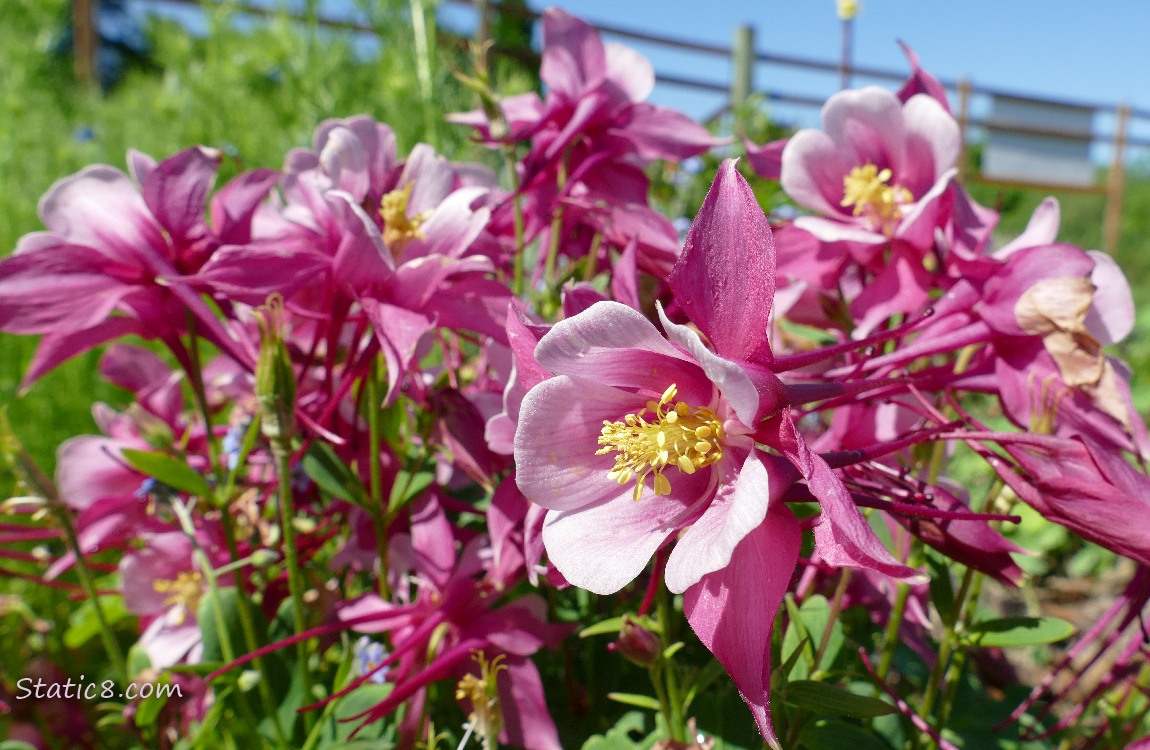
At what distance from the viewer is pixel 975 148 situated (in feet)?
Result: 27.5

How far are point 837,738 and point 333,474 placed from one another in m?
0.49

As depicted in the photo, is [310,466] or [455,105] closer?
[310,466]

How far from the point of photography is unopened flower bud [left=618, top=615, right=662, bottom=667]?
599 mm

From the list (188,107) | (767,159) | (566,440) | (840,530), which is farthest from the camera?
(188,107)

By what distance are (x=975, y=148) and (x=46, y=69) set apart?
26.3ft

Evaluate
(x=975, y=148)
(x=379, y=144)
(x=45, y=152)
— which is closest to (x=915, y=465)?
(x=379, y=144)

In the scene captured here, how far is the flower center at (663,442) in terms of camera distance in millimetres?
480

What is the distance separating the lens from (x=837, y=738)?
26.6 inches

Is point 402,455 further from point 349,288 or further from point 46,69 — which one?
point 46,69

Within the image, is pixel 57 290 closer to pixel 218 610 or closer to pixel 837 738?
pixel 218 610

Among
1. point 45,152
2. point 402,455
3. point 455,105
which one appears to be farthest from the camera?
point 45,152

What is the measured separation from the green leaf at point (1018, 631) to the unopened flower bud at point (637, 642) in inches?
12.9

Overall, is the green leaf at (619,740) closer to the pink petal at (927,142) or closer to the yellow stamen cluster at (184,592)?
the yellow stamen cluster at (184,592)

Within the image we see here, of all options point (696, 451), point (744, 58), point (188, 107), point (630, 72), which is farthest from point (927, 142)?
point (744, 58)
